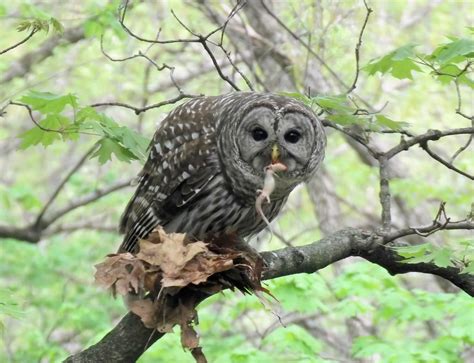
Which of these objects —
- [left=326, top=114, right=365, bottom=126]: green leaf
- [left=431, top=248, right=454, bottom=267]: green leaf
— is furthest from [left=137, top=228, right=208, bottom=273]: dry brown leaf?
[left=326, top=114, right=365, bottom=126]: green leaf

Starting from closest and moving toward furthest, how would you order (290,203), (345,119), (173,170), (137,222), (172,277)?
(172,277) < (345,119) < (173,170) < (137,222) < (290,203)

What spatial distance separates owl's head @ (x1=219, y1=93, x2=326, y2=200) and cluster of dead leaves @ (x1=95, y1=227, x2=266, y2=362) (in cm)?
64

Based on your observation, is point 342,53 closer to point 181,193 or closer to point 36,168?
point 181,193

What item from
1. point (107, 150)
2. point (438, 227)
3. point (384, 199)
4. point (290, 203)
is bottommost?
point (438, 227)

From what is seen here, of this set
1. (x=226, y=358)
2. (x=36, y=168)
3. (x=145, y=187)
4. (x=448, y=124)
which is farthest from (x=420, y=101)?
(x=36, y=168)

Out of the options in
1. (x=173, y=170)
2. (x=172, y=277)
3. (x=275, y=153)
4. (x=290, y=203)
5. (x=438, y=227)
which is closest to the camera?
(x=172, y=277)

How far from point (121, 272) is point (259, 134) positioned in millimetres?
998

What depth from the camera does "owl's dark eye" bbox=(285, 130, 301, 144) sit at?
3371mm

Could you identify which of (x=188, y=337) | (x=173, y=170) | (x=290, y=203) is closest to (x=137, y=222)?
(x=173, y=170)

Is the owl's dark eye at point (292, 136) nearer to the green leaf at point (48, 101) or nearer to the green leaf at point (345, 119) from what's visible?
the green leaf at point (345, 119)

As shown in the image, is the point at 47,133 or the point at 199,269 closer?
the point at 199,269

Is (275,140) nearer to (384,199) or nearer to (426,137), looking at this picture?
(384,199)

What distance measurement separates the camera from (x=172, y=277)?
2.71m

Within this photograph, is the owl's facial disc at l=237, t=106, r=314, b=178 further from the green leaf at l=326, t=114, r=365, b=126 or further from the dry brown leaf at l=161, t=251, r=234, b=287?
the dry brown leaf at l=161, t=251, r=234, b=287
